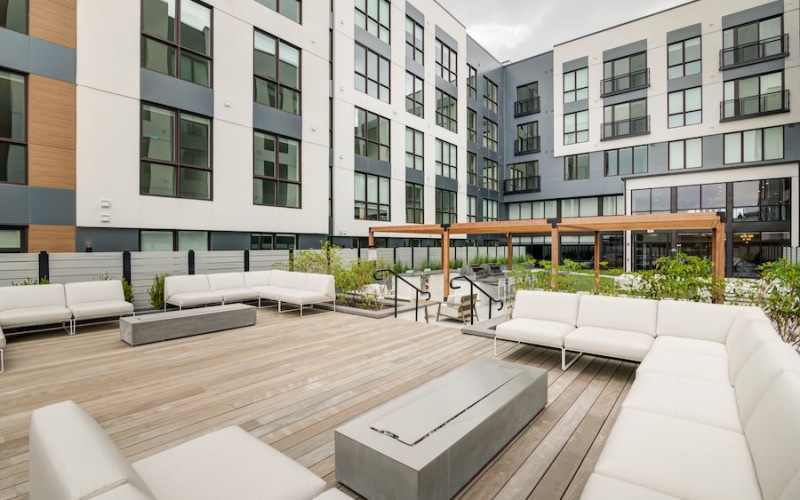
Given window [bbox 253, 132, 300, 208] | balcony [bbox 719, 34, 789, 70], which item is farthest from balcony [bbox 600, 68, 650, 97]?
window [bbox 253, 132, 300, 208]

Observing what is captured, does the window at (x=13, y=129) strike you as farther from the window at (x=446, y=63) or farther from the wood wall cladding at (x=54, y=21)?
the window at (x=446, y=63)

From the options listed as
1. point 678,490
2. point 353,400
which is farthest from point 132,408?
point 678,490

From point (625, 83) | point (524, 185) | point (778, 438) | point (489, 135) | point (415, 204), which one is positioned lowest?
point (778, 438)

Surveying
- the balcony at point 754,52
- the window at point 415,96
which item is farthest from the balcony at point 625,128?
the window at point 415,96

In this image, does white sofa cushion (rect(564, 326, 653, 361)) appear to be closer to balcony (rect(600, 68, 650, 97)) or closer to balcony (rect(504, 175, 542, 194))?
balcony (rect(600, 68, 650, 97))

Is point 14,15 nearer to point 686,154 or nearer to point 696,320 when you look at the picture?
point 696,320

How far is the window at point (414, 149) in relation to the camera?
63.0 feet

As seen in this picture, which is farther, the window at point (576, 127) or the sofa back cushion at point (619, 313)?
the window at point (576, 127)

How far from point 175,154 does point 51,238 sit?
325 cm

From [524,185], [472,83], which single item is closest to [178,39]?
[472,83]

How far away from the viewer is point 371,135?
1719cm

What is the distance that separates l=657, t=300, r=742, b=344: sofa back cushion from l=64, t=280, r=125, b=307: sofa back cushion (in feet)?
29.8

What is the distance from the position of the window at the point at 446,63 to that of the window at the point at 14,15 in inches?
681

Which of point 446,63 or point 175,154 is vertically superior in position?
point 446,63
